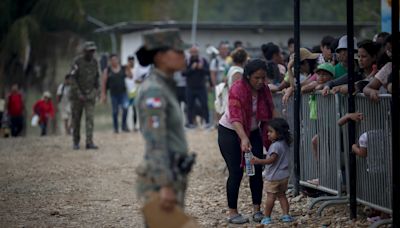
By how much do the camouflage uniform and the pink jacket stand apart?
A: 116 inches

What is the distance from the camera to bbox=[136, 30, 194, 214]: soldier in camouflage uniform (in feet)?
20.9

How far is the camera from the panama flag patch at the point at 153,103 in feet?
21.2

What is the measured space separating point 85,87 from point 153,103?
12855mm

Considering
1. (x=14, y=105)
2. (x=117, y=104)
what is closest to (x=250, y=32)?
(x=117, y=104)

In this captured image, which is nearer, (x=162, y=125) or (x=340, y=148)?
(x=162, y=125)

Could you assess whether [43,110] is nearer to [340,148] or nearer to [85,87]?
[85,87]

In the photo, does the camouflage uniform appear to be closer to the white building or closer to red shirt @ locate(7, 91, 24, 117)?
red shirt @ locate(7, 91, 24, 117)

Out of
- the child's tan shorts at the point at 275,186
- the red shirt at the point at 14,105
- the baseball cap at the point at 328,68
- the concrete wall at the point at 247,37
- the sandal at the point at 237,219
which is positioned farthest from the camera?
the concrete wall at the point at 247,37

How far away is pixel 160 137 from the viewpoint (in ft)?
20.9

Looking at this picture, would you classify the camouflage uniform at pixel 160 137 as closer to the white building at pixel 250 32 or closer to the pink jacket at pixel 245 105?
the pink jacket at pixel 245 105

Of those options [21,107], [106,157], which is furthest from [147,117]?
[21,107]

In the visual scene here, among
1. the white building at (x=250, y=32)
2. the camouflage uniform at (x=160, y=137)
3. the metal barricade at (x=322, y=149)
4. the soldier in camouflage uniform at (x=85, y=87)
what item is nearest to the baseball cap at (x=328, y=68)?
the metal barricade at (x=322, y=149)

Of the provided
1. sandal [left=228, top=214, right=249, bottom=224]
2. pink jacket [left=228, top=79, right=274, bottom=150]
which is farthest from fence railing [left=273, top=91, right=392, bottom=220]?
sandal [left=228, top=214, right=249, bottom=224]

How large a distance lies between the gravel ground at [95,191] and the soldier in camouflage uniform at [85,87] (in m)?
0.59
